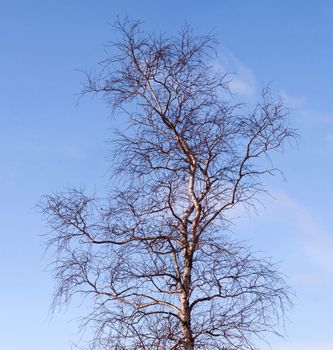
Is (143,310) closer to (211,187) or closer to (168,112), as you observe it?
(211,187)

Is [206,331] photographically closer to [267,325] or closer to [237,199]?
[267,325]

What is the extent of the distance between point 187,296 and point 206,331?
20.2 inches

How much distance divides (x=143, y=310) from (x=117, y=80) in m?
3.38

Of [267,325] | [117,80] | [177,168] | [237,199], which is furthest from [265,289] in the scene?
[117,80]

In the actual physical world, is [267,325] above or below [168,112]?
below

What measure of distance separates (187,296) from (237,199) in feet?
5.13

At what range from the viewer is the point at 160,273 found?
1055 cm

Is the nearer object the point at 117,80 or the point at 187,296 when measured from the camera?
the point at 187,296

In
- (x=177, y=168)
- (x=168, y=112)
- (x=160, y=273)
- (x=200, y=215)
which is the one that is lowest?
(x=160, y=273)

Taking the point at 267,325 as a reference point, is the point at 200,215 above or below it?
above

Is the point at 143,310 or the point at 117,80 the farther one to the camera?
the point at 117,80

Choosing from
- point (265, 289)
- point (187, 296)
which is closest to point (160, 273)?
point (187, 296)

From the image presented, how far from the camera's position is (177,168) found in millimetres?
11273

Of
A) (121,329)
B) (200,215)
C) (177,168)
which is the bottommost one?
(121,329)
